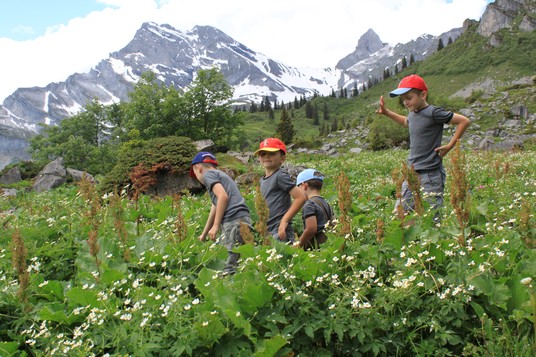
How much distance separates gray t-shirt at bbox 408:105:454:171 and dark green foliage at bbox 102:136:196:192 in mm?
11144

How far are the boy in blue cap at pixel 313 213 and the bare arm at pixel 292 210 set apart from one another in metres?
0.10

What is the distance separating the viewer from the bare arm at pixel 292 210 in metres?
5.38

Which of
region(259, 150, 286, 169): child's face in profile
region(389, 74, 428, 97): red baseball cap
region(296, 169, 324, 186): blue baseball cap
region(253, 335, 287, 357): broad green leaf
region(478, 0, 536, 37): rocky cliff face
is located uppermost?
region(478, 0, 536, 37): rocky cliff face

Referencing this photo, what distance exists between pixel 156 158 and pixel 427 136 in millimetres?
12093

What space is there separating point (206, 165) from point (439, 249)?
3982 mm

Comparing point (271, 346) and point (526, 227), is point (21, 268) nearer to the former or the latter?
point (271, 346)

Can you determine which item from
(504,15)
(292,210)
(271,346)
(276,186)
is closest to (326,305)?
(271,346)

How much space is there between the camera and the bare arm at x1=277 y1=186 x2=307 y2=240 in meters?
5.38

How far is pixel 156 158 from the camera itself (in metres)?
16.0

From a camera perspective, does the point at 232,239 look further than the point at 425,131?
Yes

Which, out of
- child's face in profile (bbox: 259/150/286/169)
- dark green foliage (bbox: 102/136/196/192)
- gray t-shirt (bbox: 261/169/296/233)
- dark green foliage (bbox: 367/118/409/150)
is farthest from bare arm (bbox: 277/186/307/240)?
dark green foliage (bbox: 367/118/409/150)

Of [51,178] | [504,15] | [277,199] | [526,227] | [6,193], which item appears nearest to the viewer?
[526,227]

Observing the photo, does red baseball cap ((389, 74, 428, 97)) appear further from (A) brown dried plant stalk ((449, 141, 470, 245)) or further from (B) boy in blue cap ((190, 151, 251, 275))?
(B) boy in blue cap ((190, 151, 251, 275))

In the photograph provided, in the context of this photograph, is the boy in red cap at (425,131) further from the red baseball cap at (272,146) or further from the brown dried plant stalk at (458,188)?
the brown dried plant stalk at (458,188)
